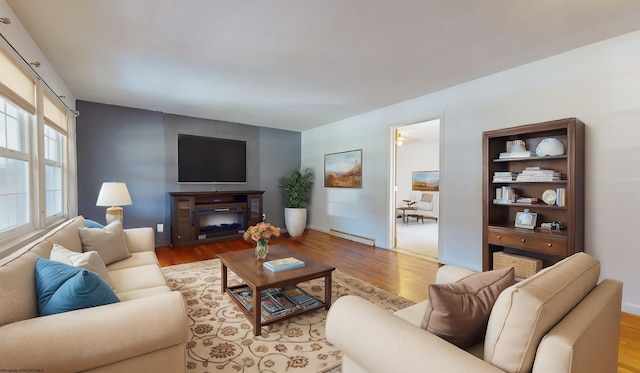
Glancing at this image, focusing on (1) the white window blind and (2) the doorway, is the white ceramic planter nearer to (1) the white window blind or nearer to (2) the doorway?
(2) the doorway

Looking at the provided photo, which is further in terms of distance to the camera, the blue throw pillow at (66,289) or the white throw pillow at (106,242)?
the white throw pillow at (106,242)

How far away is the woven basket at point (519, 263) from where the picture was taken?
111 inches

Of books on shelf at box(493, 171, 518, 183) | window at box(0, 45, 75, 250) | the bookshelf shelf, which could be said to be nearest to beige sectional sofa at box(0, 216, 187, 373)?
window at box(0, 45, 75, 250)

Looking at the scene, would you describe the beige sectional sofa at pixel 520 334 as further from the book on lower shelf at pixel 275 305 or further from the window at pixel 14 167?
the window at pixel 14 167

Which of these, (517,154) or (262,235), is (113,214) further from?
(517,154)

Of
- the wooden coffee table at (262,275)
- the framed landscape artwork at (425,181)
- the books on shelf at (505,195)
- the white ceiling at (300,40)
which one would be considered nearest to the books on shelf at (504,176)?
the books on shelf at (505,195)

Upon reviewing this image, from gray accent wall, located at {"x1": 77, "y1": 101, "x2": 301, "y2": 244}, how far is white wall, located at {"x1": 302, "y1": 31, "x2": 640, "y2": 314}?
332cm

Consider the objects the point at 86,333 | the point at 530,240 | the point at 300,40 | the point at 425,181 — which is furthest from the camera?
the point at 425,181

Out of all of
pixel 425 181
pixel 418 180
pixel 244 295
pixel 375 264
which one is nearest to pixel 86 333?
pixel 244 295

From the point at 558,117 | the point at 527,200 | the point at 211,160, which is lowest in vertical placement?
the point at 527,200

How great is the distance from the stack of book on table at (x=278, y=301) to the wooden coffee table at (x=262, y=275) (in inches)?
1.6

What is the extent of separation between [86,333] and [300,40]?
251 cm

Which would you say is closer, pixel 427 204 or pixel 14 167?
pixel 14 167

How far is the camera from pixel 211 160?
555 centimetres
